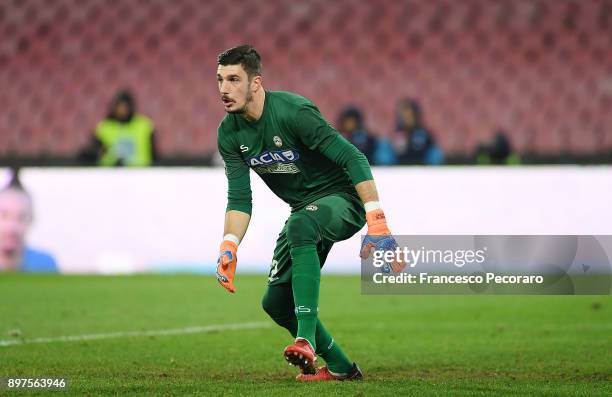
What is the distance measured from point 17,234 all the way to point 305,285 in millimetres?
8093

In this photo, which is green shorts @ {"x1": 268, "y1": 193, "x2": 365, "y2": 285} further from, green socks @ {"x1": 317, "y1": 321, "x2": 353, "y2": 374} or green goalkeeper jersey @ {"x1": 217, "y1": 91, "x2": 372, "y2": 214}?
green socks @ {"x1": 317, "y1": 321, "x2": 353, "y2": 374}

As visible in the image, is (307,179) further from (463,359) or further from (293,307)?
(463,359)

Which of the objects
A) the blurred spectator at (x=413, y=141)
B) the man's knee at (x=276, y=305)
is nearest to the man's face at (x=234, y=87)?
the man's knee at (x=276, y=305)

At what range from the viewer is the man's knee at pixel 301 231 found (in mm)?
A: 5723

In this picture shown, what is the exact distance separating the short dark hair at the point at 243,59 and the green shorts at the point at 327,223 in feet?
2.47

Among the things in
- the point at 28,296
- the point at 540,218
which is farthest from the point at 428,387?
the point at 540,218

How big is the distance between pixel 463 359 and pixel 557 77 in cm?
1344

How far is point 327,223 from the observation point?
5863mm

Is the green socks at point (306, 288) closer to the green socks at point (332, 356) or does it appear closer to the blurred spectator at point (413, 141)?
the green socks at point (332, 356)

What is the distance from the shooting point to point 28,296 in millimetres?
11078

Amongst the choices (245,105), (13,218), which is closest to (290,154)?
(245,105)

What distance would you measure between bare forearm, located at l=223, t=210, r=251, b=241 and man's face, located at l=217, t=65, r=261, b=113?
23.6 inches

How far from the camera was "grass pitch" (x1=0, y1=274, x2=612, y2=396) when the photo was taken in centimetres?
579

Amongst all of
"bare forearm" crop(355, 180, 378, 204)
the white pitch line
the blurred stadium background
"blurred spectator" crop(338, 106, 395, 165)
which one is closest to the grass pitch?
the white pitch line
